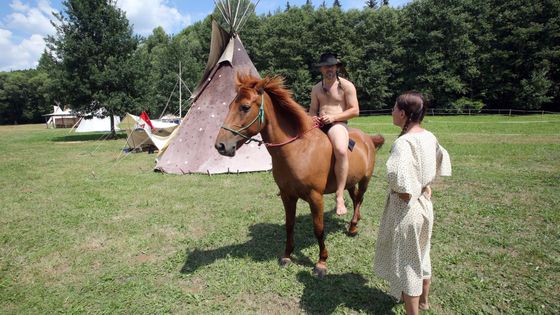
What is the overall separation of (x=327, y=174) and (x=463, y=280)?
2.05 m

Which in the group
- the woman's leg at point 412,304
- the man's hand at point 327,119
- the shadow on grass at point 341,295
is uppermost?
the man's hand at point 327,119

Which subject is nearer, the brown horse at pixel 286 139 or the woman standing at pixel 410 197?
the woman standing at pixel 410 197

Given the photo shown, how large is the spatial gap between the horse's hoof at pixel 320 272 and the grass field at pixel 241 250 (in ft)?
0.39

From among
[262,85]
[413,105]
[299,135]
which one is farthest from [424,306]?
[262,85]

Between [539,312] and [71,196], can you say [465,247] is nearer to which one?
[539,312]

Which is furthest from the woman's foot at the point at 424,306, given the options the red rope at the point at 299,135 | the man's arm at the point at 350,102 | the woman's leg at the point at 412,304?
the man's arm at the point at 350,102

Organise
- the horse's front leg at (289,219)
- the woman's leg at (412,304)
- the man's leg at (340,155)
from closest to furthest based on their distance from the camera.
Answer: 1. the woman's leg at (412,304)
2. the man's leg at (340,155)
3. the horse's front leg at (289,219)

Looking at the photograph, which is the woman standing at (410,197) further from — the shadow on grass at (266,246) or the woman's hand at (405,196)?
the shadow on grass at (266,246)

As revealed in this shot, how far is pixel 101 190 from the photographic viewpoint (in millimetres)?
8250

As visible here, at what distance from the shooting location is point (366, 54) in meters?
47.6

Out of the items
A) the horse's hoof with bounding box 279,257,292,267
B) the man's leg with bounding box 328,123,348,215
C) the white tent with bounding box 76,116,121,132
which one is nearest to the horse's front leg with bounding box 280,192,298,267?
the horse's hoof with bounding box 279,257,292,267

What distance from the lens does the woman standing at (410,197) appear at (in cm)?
246

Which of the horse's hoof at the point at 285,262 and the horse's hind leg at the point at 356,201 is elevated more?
the horse's hind leg at the point at 356,201

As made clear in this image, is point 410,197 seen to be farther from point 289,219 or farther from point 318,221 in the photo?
point 289,219
